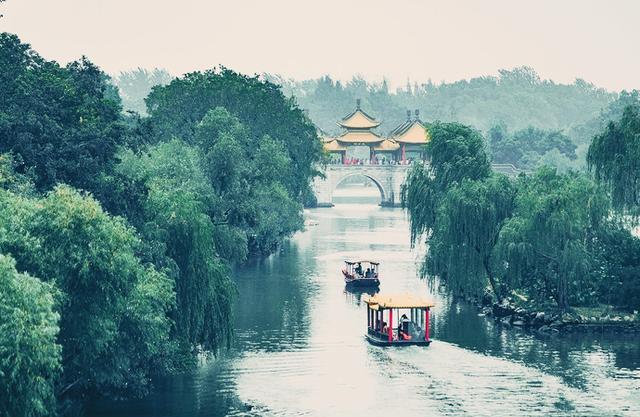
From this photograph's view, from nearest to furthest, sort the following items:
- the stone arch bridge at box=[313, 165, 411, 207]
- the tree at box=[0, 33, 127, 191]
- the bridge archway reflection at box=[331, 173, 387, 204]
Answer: the tree at box=[0, 33, 127, 191] → the stone arch bridge at box=[313, 165, 411, 207] → the bridge archway reflection at box=[331, 173, 387, 204]

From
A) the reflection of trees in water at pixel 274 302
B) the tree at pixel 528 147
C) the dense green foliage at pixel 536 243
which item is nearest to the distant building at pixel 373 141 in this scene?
the tree at pixel 528 147

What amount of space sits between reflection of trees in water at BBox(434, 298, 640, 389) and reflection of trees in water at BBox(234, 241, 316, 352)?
18.5ft

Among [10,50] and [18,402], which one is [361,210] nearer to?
[10,50]

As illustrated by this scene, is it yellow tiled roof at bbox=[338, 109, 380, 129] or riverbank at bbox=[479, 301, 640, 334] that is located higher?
yellow tiled roof at bbox=[338, 109, 380, 129]

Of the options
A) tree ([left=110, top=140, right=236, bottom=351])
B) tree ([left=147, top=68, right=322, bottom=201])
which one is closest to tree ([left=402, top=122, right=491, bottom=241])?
tree ([left=147, top=68, right=322, bottom=201])

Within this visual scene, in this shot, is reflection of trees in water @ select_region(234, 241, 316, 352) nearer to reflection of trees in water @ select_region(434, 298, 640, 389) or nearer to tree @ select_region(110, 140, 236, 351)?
tree @ select_region(110, 140, 236, 351)

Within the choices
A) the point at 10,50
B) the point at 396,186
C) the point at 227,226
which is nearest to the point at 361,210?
the point at 396,186

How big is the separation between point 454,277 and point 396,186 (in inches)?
3212

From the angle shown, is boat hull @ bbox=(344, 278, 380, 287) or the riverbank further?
boat hull @ bbox=(344, 278, 380, 287)

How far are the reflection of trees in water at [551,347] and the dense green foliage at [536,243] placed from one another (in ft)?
7.56

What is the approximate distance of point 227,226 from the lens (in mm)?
59219

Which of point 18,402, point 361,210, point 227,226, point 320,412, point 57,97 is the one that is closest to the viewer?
point 18,402

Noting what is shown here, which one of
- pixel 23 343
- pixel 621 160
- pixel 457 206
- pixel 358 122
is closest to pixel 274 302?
pixel 457 206

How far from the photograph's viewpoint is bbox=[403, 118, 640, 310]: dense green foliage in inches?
2018
